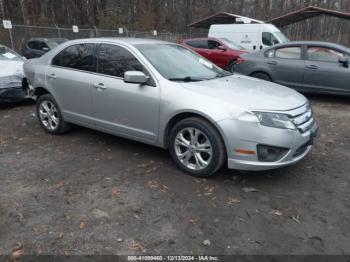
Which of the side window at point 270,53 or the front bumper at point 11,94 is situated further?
the side window at point 270,53

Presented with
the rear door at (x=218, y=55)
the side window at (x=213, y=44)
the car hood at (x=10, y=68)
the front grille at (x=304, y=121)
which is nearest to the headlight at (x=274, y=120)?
the front grille at (x=304, y=121)

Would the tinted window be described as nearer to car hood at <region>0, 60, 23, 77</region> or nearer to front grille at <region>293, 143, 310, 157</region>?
car hood at <region>0, 60, 23, 77</region>

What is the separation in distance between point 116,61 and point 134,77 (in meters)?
0.73

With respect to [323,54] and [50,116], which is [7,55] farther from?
[323,54]

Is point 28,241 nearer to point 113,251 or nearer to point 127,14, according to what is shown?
point 113,251

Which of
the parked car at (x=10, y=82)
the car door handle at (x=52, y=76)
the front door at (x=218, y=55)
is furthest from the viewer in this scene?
the front door at (x=218, y=55)

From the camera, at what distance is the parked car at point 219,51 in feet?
42.3

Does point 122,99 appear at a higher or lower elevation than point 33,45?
lower

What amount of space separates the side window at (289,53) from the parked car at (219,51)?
3.81 meters

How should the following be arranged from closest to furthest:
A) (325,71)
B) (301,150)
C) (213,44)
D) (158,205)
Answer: (158,205)
(301,150)
(325,71)
(213,44)

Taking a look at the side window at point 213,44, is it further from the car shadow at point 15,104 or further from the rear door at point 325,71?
the car shadow at point 15,104

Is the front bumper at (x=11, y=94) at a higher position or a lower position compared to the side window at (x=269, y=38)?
lower

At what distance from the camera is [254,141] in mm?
3682

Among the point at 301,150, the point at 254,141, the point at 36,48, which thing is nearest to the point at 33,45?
the point at 36,48
